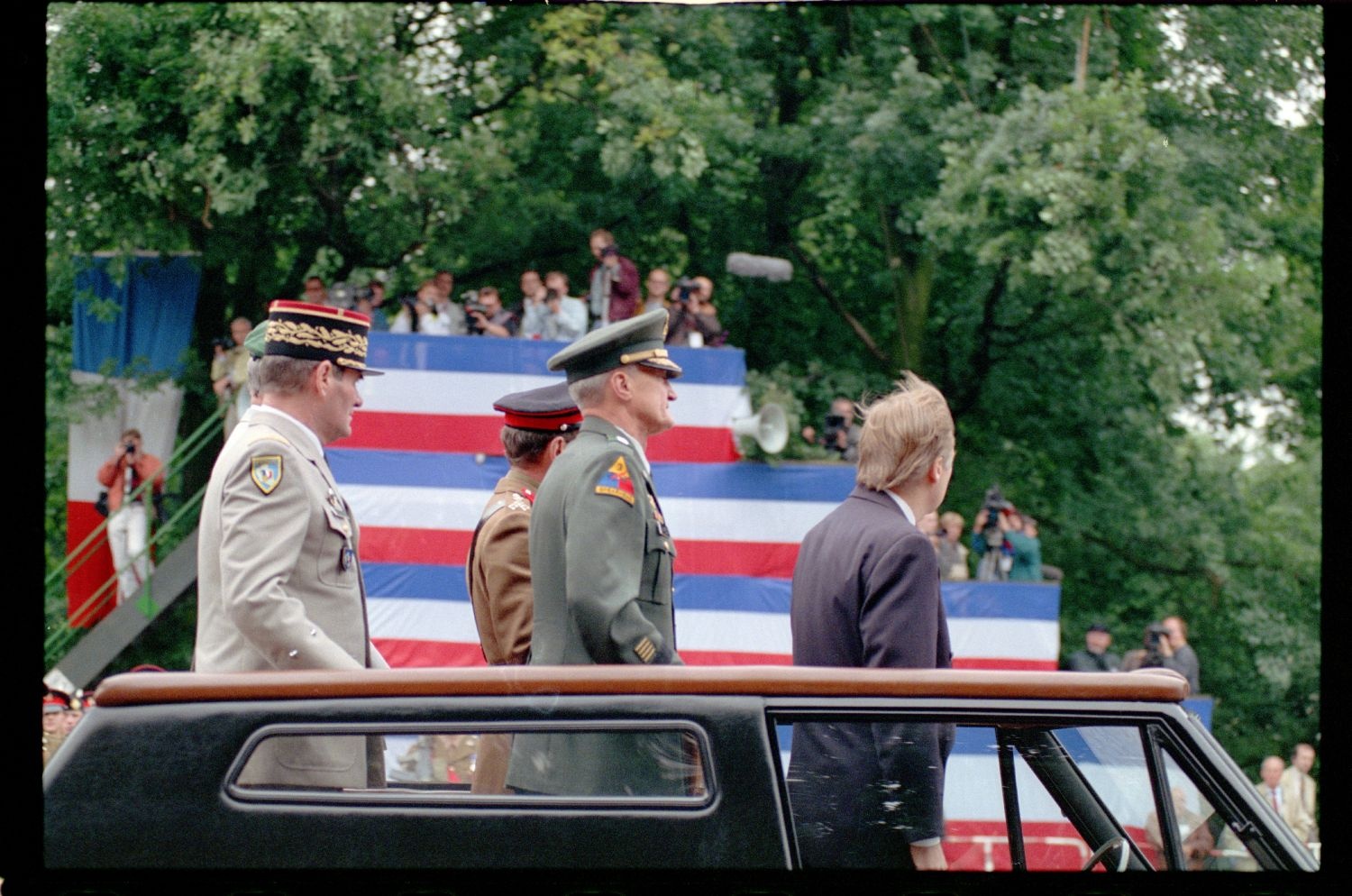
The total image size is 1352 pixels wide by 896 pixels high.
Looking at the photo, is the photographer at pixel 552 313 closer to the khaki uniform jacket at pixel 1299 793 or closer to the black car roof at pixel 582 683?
the khaki uniform jacket at pixel 1299 793

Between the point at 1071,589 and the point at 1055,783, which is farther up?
the point at 1055,783

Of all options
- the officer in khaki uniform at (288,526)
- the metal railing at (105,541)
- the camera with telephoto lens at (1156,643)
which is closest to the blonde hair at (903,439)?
the officer in khaki uniform at (288,526)

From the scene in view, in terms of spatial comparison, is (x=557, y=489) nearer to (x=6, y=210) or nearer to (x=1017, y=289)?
(x=6, y=210)

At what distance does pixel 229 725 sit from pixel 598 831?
52 centimetres

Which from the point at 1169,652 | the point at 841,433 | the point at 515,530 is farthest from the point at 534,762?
the point at 1169,652

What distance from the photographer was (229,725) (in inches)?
87.5

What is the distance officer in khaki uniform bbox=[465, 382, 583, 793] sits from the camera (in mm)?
3682

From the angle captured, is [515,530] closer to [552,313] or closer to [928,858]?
[928,858]

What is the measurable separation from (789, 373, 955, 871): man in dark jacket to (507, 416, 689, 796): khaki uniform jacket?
0.31 metres

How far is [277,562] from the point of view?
3020mm

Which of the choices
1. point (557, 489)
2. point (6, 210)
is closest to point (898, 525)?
point (557, 489)

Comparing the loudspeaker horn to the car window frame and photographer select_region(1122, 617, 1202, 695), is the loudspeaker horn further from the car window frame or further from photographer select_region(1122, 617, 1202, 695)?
the car window frame

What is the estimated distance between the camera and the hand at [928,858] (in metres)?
2.34

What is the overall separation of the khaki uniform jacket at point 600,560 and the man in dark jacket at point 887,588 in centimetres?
31
